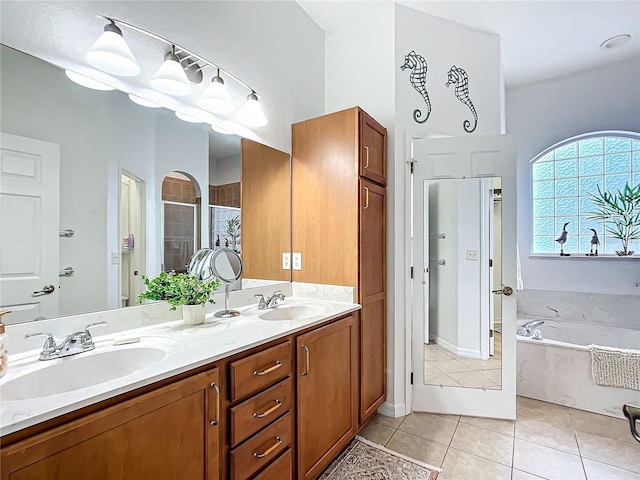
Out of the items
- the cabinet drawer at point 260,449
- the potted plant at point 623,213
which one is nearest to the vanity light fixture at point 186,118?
the cabinet drawer at point 260,449

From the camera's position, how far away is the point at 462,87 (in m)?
2.64

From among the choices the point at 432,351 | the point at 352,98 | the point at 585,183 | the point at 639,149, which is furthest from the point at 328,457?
the point at 639,149

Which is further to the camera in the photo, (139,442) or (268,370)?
(268,370)

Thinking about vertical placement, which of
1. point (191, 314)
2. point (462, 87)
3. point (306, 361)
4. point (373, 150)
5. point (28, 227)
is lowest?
point (306, 361)

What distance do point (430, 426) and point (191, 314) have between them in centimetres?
177

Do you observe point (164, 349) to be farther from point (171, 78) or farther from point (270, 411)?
point (171, 78)

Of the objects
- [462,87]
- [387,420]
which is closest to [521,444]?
[387,420]

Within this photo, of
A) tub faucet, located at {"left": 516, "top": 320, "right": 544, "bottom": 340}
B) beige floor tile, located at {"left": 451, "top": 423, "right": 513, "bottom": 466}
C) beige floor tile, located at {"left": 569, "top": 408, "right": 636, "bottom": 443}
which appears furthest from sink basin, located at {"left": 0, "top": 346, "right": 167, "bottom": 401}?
tub faucet, located at {"left": 516, "top": 320, "right": 544, "bottom": 340}

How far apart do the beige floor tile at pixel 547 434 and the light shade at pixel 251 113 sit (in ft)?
8.50

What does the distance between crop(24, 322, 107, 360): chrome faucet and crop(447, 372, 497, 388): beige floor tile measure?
2245 millimetres

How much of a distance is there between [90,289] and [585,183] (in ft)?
14.8

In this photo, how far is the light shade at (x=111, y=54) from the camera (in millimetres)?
→ 1271

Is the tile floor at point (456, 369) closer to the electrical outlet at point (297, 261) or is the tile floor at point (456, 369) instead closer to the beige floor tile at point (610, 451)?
the beige floor tile at point (610, 451)

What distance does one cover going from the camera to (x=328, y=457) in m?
1.67
